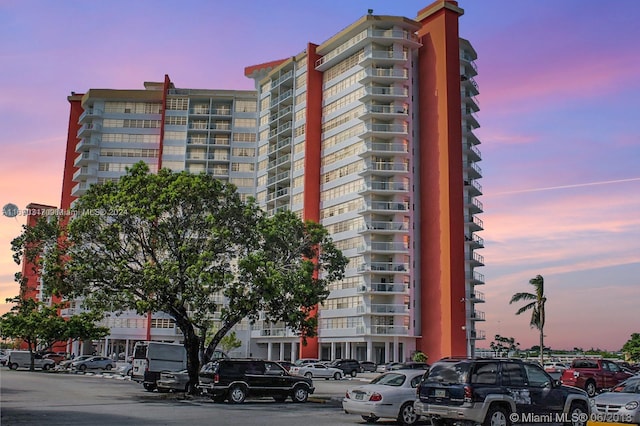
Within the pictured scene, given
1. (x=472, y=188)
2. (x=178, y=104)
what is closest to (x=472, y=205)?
(x=472, y=188)

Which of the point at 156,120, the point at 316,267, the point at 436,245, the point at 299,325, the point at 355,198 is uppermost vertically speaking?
the point at 156,120

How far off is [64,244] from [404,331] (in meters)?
51.5

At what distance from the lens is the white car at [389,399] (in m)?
19.6

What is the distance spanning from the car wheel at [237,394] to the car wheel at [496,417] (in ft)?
44.1

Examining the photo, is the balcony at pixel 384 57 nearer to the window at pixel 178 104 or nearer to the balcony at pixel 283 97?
the balcony at pixel 283 97

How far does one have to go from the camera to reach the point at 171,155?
105000mm

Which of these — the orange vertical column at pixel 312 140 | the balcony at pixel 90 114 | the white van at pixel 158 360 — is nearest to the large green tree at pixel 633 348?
the orange vertical column at pixel 312 140

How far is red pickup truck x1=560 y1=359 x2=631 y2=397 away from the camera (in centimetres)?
3206

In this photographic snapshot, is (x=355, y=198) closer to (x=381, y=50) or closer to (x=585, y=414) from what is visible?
(x=381, y=50)

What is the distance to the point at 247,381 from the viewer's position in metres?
26.9

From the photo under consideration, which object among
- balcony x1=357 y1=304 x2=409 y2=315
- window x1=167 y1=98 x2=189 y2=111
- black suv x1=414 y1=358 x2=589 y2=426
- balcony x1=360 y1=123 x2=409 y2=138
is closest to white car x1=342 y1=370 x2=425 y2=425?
black suv x1=414 y1=358 x2=589 y2=426

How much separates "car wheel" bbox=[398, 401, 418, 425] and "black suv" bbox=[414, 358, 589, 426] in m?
2.51

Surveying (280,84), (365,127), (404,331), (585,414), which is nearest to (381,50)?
(365,127)

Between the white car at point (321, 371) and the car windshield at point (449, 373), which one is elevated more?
the car windshield at point (449, 373)
